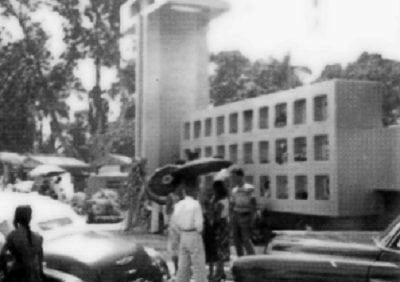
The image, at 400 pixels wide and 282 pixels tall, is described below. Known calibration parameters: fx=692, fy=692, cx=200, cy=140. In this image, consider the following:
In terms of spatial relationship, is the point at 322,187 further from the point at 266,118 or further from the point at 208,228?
the point at 208,228

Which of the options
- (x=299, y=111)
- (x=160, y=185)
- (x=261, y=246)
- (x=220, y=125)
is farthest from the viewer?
(x=160, y=185)

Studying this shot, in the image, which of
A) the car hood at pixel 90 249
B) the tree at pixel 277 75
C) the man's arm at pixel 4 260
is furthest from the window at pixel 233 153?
the tree at pixel 277 75

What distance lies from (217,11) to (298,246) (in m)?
11.6

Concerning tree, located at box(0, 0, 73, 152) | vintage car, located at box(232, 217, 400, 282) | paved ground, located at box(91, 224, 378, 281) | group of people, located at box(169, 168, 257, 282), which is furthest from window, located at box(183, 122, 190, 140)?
tree, located at box(0, 0, 73, 152)

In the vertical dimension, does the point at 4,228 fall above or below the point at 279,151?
below

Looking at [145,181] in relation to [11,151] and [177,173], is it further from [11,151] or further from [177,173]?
[11,151]

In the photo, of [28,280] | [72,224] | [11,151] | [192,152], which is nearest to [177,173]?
[192,152]

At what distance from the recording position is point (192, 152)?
45.1ft

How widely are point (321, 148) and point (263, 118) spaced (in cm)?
189

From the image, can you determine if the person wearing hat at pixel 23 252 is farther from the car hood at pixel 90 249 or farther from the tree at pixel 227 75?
the tree at pixel 227 75

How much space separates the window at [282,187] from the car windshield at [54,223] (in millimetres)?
4097

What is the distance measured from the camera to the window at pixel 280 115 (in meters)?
10.8

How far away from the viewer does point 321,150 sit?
971 centimetres

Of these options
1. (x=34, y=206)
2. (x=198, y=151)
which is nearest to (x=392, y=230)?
(x=34, y=206)
